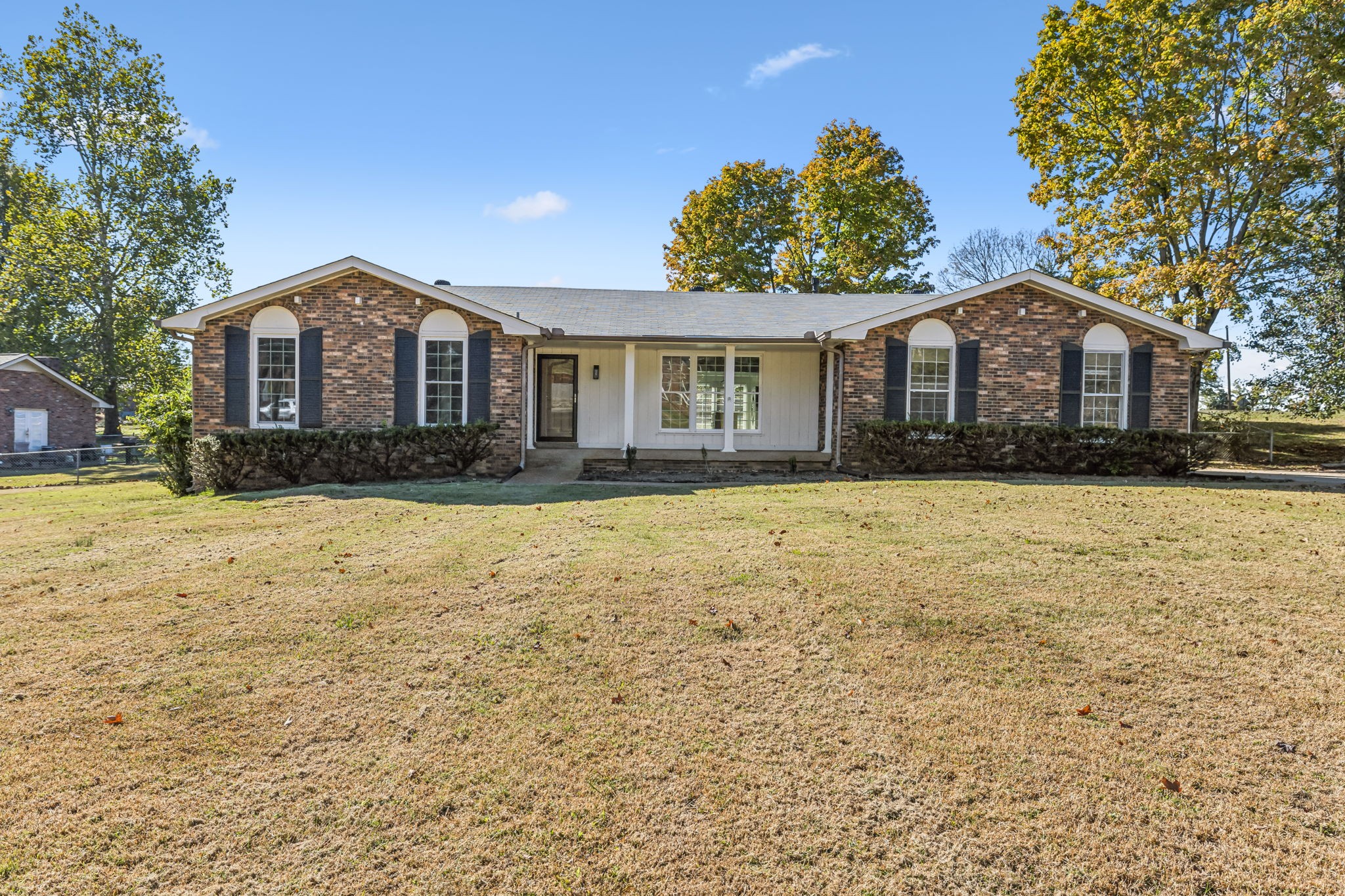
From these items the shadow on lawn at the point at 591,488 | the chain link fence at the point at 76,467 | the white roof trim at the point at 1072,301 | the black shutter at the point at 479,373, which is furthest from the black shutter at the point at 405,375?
the chain link fence at the point at 76,467

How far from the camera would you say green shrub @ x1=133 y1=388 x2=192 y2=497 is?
37.3 feet

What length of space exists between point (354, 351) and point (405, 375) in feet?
3.39

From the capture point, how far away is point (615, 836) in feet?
8.98

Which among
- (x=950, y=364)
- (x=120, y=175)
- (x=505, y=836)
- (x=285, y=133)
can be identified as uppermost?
(x=120, y=175)

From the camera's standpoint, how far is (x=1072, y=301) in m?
13.1

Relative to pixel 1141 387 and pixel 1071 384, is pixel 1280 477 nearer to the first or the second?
pixel 1141 387

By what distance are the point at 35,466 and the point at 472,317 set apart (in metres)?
23.2

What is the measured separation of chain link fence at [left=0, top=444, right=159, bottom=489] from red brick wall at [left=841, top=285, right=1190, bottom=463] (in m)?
17.0

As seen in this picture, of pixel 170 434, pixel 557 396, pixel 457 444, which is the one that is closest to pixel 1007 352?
pixel 557 396

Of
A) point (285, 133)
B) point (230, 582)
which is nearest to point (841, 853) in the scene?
point (230, 582)

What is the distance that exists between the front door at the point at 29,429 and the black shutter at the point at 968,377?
107ft

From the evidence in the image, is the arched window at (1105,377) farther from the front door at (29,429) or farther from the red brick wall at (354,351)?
the front door at (29,429)

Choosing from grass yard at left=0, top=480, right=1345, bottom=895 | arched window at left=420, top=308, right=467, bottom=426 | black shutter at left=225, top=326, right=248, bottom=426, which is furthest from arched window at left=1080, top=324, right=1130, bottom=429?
black shutter at left=225, top=326, right=248, bottom=426

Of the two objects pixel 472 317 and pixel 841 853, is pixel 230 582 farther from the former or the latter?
pixel 472 317
